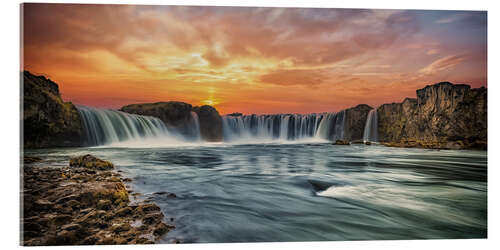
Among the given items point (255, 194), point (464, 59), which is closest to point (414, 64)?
point (464, 59)

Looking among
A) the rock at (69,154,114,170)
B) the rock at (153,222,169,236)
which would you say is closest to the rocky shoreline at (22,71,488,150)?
the rock at (69,154,114,170)

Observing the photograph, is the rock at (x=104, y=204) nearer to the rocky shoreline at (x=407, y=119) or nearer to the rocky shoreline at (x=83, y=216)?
the rocky shoreline at (x=83, y=216)

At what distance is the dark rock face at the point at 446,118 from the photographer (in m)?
3.49

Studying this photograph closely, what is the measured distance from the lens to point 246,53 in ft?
13.0

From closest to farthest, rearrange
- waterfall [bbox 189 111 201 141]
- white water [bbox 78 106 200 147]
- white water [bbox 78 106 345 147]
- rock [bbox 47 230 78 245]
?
rock [bbox 47 230 78 245] → white water [bbox 78 106 200 147] → white water [bbox 78 106 345 147] → waterfall [bbox 189 111 201 141]

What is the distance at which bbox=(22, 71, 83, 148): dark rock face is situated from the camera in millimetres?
3113

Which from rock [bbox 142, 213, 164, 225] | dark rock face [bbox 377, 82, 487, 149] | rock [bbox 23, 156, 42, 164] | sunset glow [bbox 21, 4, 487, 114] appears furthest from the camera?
dark rock face [bbox 377, 82, 487, 149]

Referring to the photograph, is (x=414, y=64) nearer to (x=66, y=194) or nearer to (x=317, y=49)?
(x=317, y=49)

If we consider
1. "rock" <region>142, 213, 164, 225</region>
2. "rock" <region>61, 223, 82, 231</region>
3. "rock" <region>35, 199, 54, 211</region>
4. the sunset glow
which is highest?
the sunset glow

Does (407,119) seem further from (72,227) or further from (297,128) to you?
(72,227)

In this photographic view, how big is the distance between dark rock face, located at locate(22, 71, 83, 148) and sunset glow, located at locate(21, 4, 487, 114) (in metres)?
0.23

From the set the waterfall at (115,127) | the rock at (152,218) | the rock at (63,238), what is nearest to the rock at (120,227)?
the rock at (152,218)

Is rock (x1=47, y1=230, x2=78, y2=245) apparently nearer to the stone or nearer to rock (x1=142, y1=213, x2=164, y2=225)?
the stone

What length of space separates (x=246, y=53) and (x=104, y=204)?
2.95 metres
